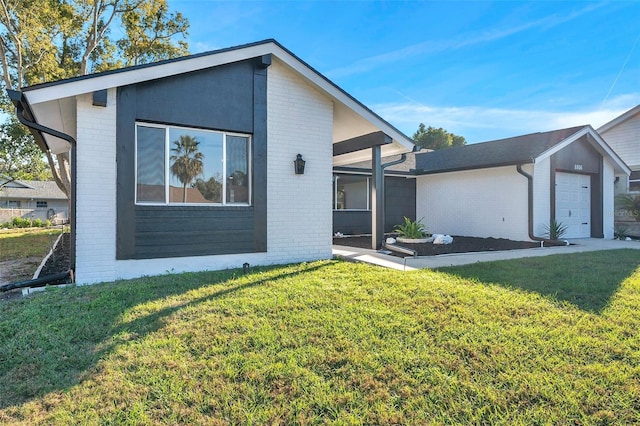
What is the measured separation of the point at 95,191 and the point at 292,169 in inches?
143

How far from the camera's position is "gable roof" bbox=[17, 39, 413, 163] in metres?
5.37

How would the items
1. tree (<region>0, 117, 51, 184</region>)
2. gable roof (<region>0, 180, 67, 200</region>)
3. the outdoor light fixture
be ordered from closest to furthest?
the outdoor light fixture, tree (<region>0, 117, 51, 184</region>), gable roof (<region>0, 180, 67, 200</region>)

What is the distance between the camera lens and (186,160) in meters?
6.48

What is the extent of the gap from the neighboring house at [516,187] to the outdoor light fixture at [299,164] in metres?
5.65

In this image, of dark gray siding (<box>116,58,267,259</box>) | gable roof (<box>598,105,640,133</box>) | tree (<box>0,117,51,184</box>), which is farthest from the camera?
gable roof (<box>598,105,640,133</box>)

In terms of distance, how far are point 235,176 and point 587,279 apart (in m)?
6.45

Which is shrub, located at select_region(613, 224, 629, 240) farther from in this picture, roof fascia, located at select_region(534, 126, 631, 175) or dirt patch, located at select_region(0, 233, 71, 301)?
dirt patch, located at select_region(0, 233, 71, 301)

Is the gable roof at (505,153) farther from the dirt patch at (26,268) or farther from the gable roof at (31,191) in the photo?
the gable roof at (31,191)

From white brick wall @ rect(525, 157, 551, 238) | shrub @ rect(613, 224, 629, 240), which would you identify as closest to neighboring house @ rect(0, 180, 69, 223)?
white brick wall @ rect(525, 157, 551, 238)

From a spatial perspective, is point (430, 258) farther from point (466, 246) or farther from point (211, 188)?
point (211, 188)

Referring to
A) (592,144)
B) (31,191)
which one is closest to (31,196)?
(31,191)

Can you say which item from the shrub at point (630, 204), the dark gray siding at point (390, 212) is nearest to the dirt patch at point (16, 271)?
the dark gray siding at point (390, 212)

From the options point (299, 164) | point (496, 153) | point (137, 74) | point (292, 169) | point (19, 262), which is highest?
point (137, 74)

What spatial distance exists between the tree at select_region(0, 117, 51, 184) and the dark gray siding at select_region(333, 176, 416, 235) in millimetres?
14977
